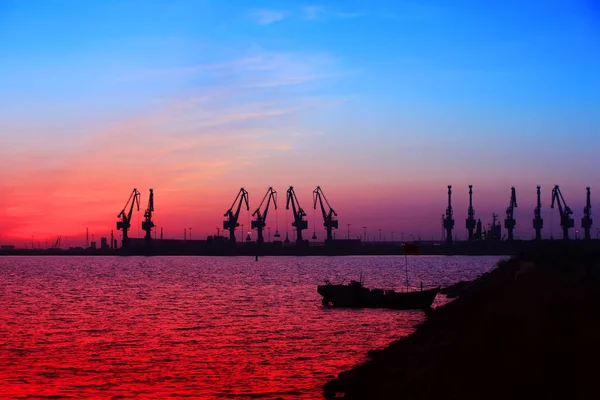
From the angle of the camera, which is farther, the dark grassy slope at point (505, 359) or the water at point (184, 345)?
the water at point (184, 345)

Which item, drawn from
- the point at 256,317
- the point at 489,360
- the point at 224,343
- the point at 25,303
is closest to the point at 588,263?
the point at 256,317

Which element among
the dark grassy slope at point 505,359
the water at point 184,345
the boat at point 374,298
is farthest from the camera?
the boat at point 374,298

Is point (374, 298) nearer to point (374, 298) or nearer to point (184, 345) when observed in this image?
point (374, 298)

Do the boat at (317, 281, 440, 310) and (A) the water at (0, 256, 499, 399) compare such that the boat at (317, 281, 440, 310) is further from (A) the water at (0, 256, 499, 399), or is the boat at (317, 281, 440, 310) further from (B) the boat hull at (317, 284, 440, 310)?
(A) the water at (0, 256, 499, 399)

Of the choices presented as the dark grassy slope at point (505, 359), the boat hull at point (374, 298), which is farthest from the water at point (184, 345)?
the dark grassy slope at point (505, 359)

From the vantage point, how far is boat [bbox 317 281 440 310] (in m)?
51.7

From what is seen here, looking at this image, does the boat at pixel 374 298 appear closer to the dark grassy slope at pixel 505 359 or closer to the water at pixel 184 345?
the water at pixel 184 345

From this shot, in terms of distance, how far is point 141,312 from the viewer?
2077 inches

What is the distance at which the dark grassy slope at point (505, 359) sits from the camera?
14.4 meters

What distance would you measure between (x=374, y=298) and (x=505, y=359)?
37.9 metres

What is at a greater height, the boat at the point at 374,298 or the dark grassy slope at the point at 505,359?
the dark grassy slope at the point at 505,359

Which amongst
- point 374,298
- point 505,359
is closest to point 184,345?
point 505,359

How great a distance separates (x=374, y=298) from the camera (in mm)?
53781

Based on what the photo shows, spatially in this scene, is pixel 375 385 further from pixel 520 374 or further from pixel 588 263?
pixel 588 263
